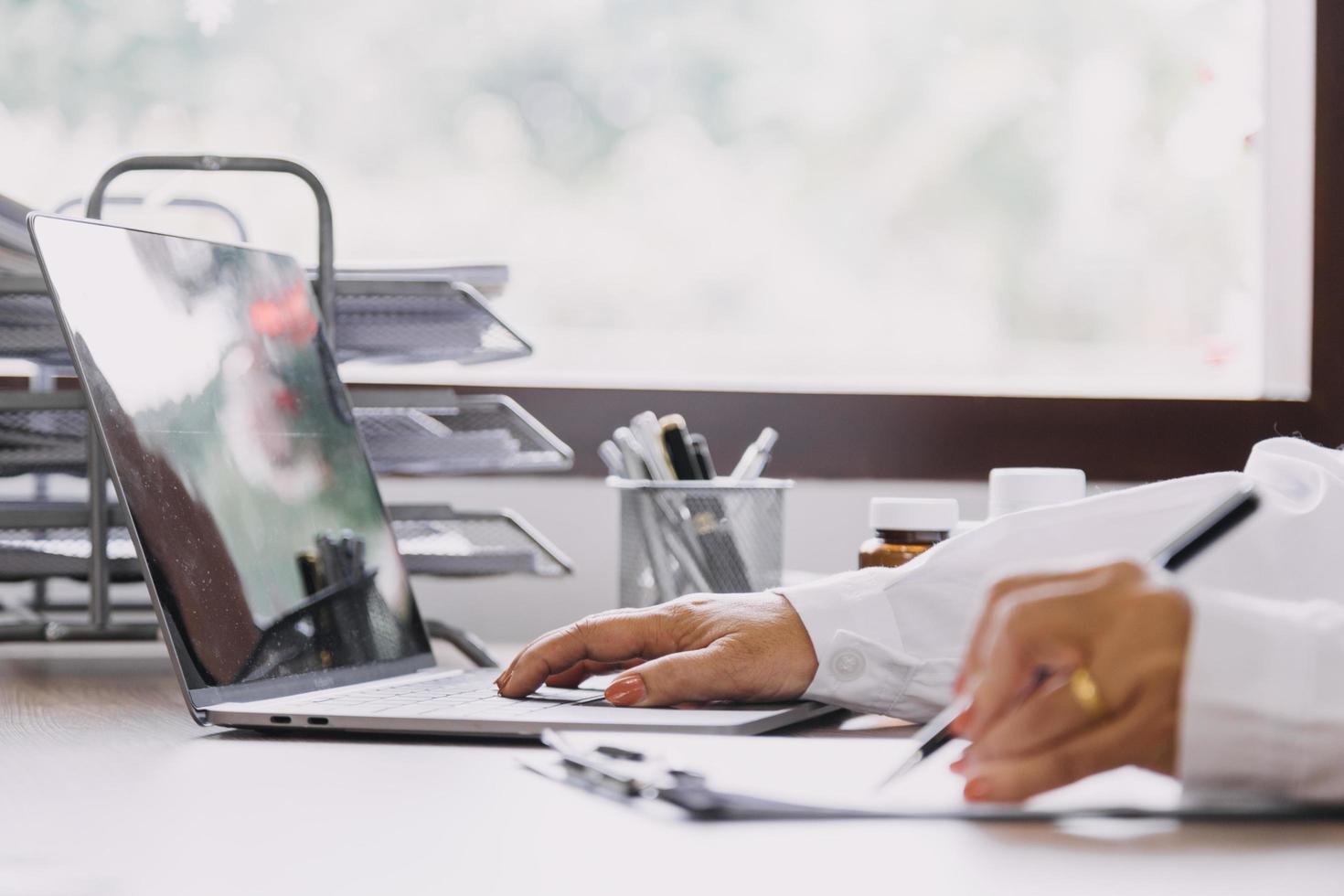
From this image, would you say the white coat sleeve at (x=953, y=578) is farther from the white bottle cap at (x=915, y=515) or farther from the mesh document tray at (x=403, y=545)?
the mesh document tray at (x=403, y=545)

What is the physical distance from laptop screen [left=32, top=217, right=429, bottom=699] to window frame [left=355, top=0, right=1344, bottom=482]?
406 millimetres

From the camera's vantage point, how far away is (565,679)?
2.09 ft

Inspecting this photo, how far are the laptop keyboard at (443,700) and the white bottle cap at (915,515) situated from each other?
0.23m

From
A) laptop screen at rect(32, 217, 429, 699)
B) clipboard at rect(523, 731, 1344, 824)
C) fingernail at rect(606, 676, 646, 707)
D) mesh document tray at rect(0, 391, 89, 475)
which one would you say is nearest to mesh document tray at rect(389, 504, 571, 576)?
laptop screen at rect(32, 217, 429, 699)

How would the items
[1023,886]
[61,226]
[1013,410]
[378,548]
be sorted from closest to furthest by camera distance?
[1023,886] < [61,226] < [378,548] < [1013,410]

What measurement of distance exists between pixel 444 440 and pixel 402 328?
0.09 metres

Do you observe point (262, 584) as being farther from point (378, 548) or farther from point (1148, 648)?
point (1148, 648)

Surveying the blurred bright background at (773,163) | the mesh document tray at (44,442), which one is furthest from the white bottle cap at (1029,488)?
the mesh document tray at (44,442)

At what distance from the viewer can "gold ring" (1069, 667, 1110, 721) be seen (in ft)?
1.16

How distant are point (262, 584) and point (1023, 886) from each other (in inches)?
17.2

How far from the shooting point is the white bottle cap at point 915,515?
2.42 ft

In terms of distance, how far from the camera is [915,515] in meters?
0.74

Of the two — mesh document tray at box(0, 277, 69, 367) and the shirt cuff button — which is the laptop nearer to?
the shirt cuff button

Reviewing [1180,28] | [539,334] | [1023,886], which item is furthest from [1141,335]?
[1023,886]
